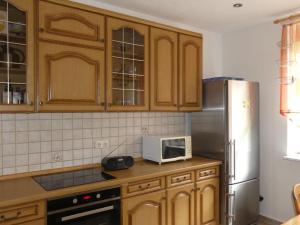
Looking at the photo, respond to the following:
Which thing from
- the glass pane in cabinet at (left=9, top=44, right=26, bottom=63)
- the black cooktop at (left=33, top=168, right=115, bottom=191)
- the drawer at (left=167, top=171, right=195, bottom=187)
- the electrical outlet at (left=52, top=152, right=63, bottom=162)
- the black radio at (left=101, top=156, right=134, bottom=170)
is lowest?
the drawer at (left=167, top=171, right=195, bottom=187)

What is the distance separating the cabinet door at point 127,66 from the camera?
2.22m

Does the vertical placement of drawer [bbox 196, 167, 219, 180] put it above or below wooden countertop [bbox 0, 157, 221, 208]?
below

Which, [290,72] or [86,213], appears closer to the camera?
[86,213]

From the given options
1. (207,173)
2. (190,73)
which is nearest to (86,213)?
(207,173)

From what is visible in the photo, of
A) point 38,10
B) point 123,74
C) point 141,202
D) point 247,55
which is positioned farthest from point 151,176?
point 247,55

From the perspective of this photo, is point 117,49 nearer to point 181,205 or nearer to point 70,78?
point 70,78

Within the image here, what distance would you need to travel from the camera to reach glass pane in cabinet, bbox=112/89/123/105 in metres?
2.25

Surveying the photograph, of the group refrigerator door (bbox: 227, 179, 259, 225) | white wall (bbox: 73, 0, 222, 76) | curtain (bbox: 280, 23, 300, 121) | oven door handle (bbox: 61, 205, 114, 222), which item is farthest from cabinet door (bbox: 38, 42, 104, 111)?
curtain (bbox: 280, 23, 300, 121)

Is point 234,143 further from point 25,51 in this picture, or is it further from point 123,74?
point 25,51

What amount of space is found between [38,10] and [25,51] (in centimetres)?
→ 32

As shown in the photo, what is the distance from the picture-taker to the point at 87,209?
1820 millimetres

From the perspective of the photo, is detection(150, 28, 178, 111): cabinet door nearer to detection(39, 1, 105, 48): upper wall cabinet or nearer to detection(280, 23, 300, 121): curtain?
detection(39, 1, 105, 48): upper wall cabinet

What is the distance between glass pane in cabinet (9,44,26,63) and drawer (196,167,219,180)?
184 centimetres

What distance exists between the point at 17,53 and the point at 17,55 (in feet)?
0.05
